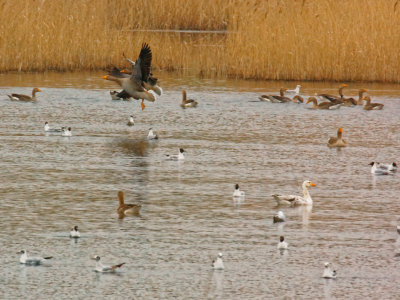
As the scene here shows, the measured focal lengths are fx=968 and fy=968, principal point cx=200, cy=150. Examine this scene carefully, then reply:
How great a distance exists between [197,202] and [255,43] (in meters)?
19.0

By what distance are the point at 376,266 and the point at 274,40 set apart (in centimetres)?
2250

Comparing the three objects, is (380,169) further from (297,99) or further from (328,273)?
(297,99)

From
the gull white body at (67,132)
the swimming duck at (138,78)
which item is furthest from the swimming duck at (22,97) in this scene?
the swimming duck at (138,78)

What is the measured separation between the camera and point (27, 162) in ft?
66.8

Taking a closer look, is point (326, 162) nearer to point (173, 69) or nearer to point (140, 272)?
point (140, 272)

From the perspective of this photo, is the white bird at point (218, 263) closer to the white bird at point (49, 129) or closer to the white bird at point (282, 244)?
the white bird at point (282, 244)

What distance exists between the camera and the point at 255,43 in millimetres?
34906

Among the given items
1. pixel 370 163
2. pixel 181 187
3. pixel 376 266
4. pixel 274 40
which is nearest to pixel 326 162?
pixel 370 163

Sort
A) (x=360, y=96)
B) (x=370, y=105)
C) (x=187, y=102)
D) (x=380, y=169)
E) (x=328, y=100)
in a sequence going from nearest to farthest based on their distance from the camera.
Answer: (x=380, y=169)
(x=370, y=105)
(x=187, y=102)
(x=328, y=100)
(x=360, y=96)

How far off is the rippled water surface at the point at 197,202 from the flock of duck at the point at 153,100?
151mm

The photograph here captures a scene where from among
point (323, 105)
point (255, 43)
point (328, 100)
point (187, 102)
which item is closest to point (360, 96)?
point (328, 100)

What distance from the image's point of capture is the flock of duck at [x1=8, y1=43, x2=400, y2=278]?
41.3 feet

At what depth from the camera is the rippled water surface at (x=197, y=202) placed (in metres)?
12.1

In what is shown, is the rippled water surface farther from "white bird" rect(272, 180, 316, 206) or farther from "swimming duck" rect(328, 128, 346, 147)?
"swimming duck" rect(328, 128, 346, 147)
